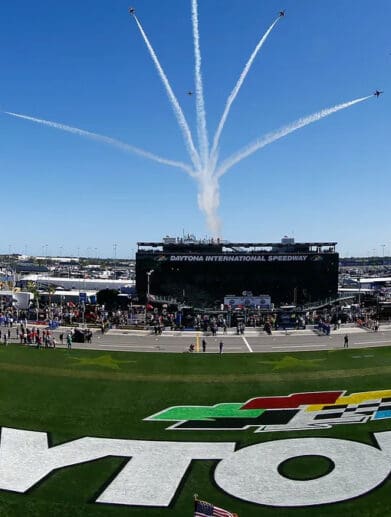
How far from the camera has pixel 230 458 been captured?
20016mm

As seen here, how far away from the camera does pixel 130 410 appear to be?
87.0 ft

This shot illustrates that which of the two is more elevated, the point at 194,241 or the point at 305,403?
the point at 194,241

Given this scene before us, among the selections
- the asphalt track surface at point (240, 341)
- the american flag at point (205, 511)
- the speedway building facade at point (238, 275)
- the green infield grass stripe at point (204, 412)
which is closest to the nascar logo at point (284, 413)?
the green infield grass stripe at point (204, 412)

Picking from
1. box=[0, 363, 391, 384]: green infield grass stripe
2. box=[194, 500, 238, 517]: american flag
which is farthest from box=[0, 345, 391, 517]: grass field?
box=[194, 500, 238, 517]: american flag

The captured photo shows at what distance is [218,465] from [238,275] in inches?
2585

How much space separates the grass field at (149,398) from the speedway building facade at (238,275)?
39.3 meters

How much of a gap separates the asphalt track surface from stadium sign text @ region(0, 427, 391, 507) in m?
23.4

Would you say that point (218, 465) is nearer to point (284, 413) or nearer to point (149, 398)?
point (284, 413)

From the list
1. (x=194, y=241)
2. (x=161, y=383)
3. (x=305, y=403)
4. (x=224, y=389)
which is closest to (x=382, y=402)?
(x=305, y=403)

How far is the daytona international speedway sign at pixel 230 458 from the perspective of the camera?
1717 centimetres

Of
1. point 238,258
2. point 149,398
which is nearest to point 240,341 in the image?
point 149,398

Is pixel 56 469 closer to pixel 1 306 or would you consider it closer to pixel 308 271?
pixel 1 306

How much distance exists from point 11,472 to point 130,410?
27.4ft

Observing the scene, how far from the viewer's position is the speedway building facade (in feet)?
275
